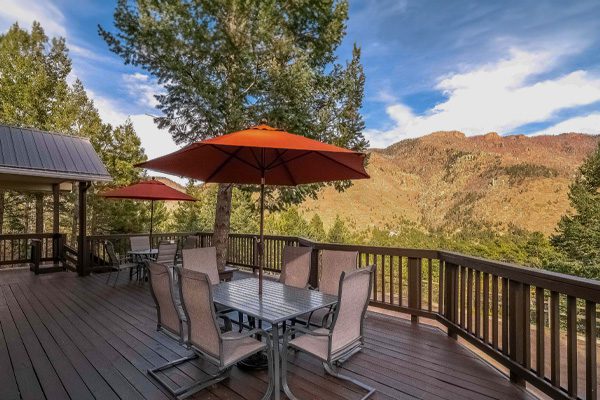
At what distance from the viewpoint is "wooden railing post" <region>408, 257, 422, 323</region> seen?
14.7 ft

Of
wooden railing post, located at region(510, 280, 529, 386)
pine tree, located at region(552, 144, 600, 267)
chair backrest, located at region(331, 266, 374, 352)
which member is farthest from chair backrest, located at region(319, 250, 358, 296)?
pine tree, located at region(552, 144, 600, 267)

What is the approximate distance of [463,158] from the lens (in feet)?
105

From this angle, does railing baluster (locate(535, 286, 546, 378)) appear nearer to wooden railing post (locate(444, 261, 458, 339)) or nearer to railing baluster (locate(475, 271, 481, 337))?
railing baluster (locate(475, 271, 481, 337))

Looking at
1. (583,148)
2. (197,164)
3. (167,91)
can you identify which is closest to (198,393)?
(197,164)

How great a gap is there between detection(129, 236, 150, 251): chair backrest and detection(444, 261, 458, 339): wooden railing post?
6691 mm

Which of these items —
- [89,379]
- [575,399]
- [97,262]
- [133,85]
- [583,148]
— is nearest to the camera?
[575,399]

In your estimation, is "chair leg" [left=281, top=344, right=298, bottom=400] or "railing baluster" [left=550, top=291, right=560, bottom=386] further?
"chair leg" [left=281, top=344, right=298, bottom=400]

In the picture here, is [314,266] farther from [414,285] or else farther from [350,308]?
[350,308]

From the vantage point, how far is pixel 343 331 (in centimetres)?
250

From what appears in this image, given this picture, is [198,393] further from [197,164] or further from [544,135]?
[544,135]

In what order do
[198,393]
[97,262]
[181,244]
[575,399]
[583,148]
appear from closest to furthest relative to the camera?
[575,399]
[198,393]
[97,262]
[181,244]
[583,148]

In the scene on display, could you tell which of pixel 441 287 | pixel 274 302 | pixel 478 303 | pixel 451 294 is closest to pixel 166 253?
pixel 274 302

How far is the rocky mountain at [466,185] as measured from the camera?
24.7 m

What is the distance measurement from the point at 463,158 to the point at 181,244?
30.1 meters
